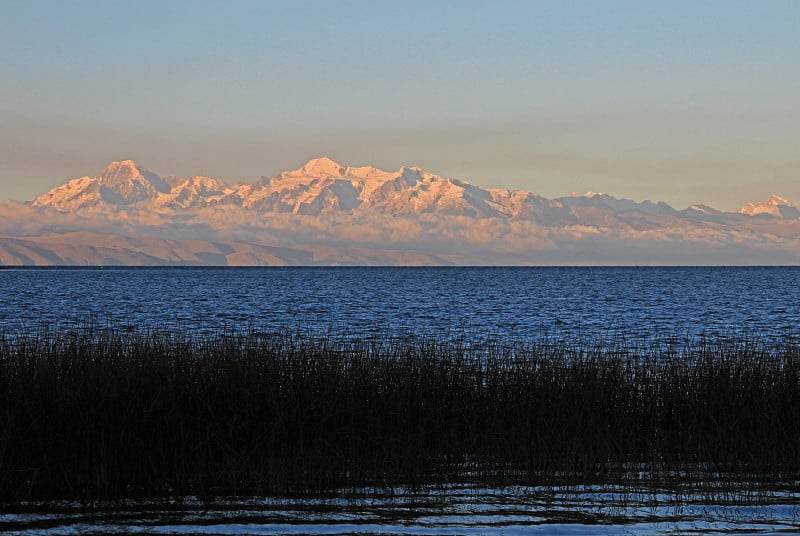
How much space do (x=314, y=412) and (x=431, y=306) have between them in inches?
2189

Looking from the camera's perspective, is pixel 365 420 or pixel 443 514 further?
pixel 365 420

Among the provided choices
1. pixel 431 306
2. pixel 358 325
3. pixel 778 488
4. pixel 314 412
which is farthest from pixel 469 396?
pixel 431 306

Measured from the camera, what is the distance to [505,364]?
18016 millimetres

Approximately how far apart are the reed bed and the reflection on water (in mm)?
643

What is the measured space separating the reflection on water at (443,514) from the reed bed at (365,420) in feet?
2.11

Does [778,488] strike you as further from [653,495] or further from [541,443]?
[541,443]

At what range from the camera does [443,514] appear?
11445 millimetres

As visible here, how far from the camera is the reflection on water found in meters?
10.8

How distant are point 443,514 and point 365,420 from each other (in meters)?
3.86

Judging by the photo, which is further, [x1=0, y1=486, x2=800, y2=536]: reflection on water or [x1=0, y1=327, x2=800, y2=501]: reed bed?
[x1=0, y1=327, x2=800, y2=501]: reed bed

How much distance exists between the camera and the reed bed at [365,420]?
13.0 meters

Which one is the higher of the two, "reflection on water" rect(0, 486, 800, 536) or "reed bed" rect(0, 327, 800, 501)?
"reed bed" rect(0, 327, 800, 501)

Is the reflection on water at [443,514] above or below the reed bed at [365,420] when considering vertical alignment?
below

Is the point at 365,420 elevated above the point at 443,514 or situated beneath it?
elevated above
